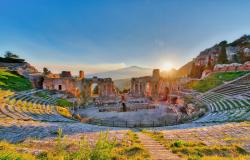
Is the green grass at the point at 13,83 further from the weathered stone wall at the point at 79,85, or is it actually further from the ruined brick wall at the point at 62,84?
the weathered stone wall at the point at 79,85

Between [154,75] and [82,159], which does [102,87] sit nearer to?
[154,75]

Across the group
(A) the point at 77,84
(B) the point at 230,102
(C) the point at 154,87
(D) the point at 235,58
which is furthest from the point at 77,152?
(D) the point at 235,58

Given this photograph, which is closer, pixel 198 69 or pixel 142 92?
pixel 142 92

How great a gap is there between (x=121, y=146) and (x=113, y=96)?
37.7 metres

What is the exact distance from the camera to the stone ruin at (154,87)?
47.0 meters

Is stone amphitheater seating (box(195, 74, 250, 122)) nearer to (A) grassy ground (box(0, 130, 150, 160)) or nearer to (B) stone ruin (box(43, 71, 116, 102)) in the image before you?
(A) grassy ground (box(0, 130, 150, 160))

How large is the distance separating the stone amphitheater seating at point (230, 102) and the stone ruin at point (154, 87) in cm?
1476

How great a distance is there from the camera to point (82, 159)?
4.78 metres

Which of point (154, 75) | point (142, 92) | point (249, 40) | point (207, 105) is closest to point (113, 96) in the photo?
point (142, 92)

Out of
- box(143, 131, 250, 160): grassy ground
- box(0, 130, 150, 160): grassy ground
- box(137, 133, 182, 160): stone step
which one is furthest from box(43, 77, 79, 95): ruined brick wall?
box(143, 131, 250, 160): grassy ground

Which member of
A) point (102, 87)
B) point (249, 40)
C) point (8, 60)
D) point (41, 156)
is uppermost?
point (249, 40)

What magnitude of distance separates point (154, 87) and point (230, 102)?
2622cm

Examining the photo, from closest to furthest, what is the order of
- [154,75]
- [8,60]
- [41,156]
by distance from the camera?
1. [41,156]
2. [8,60]
3. [154,75]

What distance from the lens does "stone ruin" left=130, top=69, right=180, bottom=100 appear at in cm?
4700
